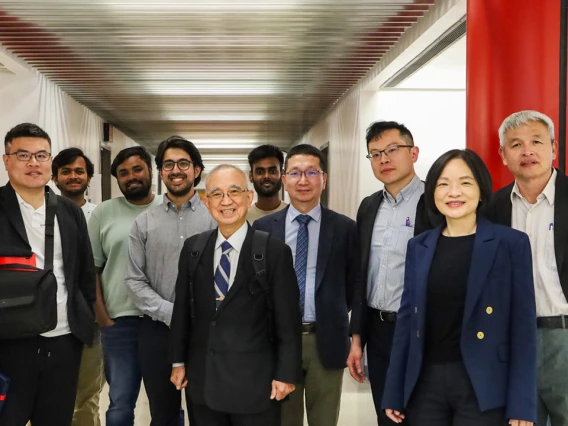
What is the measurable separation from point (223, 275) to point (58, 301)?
0.87 meters

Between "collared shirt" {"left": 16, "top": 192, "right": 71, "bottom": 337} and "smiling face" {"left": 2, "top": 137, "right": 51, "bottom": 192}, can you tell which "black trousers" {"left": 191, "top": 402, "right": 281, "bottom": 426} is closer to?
"collared shirt" {"left": 16, "top": 192, "right": 71, "bottom": 337}

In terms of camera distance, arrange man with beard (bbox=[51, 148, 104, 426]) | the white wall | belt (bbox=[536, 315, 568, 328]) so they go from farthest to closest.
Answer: the white wall
man with beard (bbox=[51, 148, 104, 426])
belt (bbox=[536, 315, 568, 328])

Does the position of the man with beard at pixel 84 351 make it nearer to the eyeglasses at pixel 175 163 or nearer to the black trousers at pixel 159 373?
the black trousers at pixel 159 373

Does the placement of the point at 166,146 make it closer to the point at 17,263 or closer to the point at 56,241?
the point at 56,241

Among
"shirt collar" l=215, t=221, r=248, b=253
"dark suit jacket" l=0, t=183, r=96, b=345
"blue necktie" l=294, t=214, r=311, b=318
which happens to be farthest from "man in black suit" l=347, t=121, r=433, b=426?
"dark suit jacket" l=0, t=183, r=96, b=345

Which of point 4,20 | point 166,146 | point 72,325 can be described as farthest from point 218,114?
point 72,325

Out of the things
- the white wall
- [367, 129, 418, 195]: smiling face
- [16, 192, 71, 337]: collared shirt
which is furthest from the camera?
the white wall

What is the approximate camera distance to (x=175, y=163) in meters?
3.37

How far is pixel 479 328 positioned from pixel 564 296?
50 cm

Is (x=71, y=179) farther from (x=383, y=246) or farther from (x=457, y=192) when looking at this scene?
(x=457, y=192)

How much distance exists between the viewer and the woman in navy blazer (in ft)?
7.36

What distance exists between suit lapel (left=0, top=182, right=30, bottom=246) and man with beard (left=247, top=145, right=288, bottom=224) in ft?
5.35

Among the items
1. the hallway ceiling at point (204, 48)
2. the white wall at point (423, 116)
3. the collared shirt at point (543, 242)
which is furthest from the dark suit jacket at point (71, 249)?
the white wall at point (423, 116)

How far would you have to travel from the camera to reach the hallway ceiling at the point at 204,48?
17.2 ft
